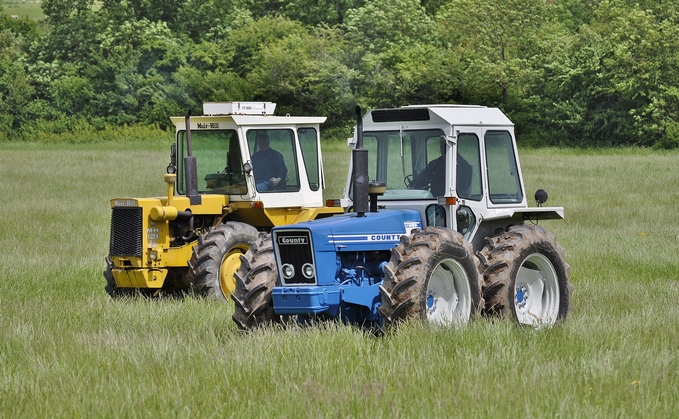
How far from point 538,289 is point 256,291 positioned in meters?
2.81

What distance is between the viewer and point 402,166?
393 inches

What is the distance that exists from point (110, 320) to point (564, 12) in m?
63.9

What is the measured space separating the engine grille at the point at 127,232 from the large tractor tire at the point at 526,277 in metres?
4.25

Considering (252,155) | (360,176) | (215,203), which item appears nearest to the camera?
(360,176)

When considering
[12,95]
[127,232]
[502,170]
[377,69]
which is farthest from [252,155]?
[12,95]

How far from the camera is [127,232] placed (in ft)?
40.0

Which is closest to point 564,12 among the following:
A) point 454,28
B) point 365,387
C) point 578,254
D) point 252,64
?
point 454,28

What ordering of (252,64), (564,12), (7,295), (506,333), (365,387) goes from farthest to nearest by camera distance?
(564,12)
(252,64)
(7,295)
(506,333)
(365,387)

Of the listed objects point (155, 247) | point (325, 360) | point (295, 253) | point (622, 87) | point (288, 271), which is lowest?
point (325, 360)

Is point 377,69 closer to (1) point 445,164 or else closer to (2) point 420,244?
(1) point 445,164

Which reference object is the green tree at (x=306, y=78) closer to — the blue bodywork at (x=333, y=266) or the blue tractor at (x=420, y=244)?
the blue tractor at (x=420, y=244)

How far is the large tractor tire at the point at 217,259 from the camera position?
11.9 m

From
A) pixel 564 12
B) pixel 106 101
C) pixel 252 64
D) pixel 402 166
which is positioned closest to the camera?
pixel 402 166

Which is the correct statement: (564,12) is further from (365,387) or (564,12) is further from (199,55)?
(365,387)
